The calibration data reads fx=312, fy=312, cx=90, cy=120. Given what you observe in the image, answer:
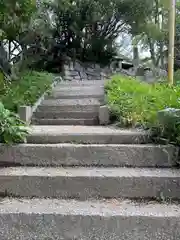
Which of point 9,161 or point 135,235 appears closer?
point 135,235

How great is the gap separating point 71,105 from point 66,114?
0.71 feet

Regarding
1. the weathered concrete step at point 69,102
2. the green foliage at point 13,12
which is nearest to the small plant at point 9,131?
the weathered concrete step at point 69,102

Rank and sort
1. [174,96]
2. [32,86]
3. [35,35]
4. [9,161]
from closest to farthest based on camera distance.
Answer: [9,161] < [174,96] < [32,86] < [35,35]

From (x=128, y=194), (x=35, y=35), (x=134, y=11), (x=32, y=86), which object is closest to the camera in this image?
(x=128, y=194)

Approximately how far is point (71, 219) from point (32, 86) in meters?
3.21

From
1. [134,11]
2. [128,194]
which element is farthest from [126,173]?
[134,11]

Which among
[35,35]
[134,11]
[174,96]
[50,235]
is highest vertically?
[134,11]

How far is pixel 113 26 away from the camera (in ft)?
28.7

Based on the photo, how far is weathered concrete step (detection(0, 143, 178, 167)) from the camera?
6.93 ft

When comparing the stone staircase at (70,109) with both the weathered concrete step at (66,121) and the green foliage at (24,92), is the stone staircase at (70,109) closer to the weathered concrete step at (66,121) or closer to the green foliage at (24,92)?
the weathered concrete step at (66,121)

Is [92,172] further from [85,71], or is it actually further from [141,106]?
[85,71]

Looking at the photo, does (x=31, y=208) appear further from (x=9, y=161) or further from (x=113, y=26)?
(x=113, y=26)

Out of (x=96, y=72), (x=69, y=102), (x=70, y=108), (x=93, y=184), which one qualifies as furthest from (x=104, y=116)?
(x=96, y=72)

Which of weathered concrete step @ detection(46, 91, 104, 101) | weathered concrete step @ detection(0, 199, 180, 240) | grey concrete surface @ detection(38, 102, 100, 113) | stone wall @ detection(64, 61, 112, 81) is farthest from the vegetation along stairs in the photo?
stone wall @ detection(64, 61, 112, 81)
